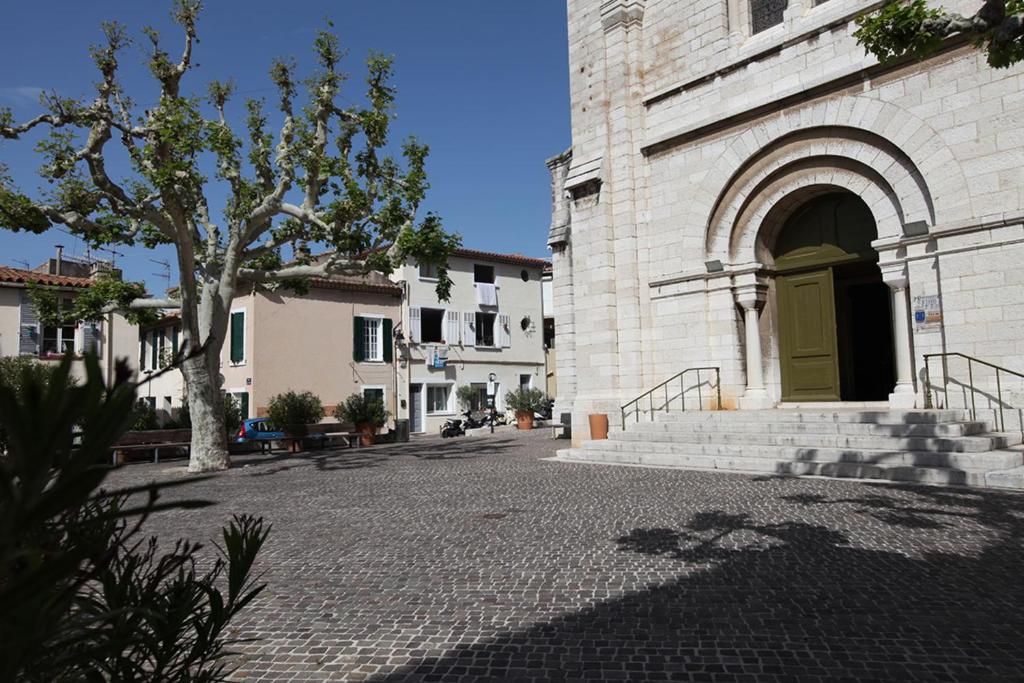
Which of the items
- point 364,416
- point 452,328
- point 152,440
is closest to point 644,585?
point 152,440

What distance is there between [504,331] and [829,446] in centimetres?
2312

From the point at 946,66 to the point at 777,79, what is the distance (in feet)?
9.01

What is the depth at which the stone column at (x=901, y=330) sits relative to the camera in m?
11.0

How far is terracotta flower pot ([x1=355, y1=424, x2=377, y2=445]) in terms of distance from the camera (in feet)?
66.9

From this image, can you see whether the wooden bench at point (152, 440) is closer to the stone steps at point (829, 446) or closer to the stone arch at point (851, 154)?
the stone steps at point (829, 446)

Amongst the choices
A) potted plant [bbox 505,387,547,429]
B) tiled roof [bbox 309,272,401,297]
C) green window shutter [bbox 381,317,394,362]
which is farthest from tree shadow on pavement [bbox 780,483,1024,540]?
green window shutter [bbox 381,317,394,362]

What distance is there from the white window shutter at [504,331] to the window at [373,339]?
20.0 feet

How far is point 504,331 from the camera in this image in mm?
32500

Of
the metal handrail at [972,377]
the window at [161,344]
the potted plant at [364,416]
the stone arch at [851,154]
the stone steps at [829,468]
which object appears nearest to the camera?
the stone steps at [829,468]

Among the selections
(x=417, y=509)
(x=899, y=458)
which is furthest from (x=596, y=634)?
(x=899, y=458)

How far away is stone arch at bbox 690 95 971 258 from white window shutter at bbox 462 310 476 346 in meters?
18.2

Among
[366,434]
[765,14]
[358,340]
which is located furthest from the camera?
[358,340]

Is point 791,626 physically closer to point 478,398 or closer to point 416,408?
point 416,408

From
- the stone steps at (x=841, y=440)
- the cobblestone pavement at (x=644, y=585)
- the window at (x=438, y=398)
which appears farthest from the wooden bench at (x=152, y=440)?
the window at (x=438, y=398)
